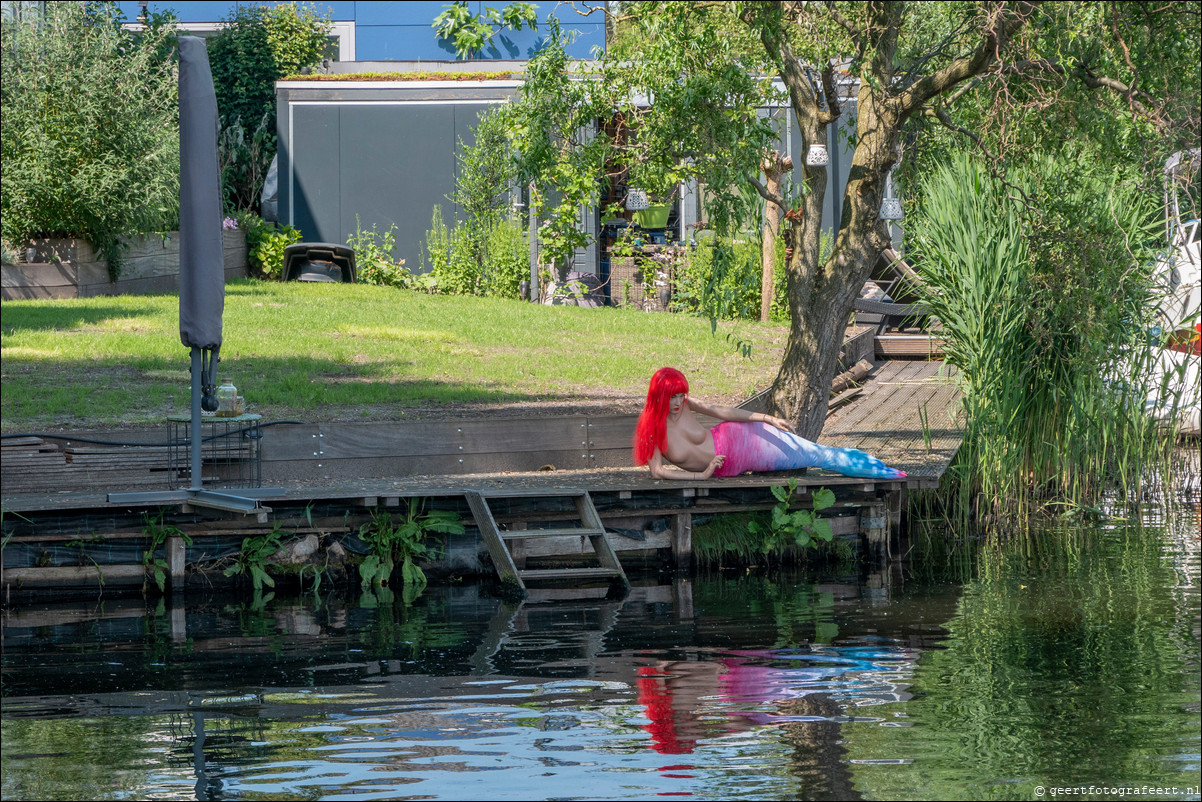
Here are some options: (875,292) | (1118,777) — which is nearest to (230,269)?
(875,292)

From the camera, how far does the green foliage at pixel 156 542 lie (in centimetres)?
963

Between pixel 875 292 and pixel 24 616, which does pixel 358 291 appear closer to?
pixel 875 292

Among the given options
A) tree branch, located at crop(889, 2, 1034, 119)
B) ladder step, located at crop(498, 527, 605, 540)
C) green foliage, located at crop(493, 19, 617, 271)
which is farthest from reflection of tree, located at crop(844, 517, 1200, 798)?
green foliage, located at crop(493, 19, 617, 271)

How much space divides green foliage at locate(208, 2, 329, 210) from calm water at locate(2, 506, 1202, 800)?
1690 cm

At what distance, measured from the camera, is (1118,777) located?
5.64 metres

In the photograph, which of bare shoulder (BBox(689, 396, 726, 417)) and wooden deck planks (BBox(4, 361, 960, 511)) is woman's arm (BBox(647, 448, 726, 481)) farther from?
bare shoulder (BBox(689, 396, 726, 417))

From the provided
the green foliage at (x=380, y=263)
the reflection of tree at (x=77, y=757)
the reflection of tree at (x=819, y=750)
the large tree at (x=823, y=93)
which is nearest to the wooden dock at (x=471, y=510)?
the large tree at (x=823, y=93)

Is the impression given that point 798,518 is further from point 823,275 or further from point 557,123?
point 557,123

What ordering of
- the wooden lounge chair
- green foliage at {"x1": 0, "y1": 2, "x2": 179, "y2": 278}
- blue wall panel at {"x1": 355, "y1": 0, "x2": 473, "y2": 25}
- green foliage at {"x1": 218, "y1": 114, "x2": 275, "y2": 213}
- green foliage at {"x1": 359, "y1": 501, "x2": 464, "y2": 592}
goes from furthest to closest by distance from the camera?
blue wall panel at {"x1": 355, "y1": 0, "x2": 473, "y2": 25}
green foliage at {"x1": 218, "y1": 114, "x2": 275, "y2": 213}
the wooden lounge chair
green foliage at {"x1": 0, "y1": 2, "x2": 179, "y2": 278}
green foliage at {"x1": 359, "y1": 501, "x2": 464, "y2": 592}

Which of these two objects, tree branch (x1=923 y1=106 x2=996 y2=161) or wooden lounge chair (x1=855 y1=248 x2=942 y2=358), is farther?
wooden lounge chair (x1=855 y1=248 x2=942 y2=358)

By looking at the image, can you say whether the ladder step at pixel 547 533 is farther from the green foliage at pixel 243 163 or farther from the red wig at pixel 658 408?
the green foliage at pixel 243 163

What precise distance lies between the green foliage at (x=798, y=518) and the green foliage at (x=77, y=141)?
12.0 metres

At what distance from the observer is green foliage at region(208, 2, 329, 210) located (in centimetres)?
2534

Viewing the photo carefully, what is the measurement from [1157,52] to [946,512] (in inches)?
160
